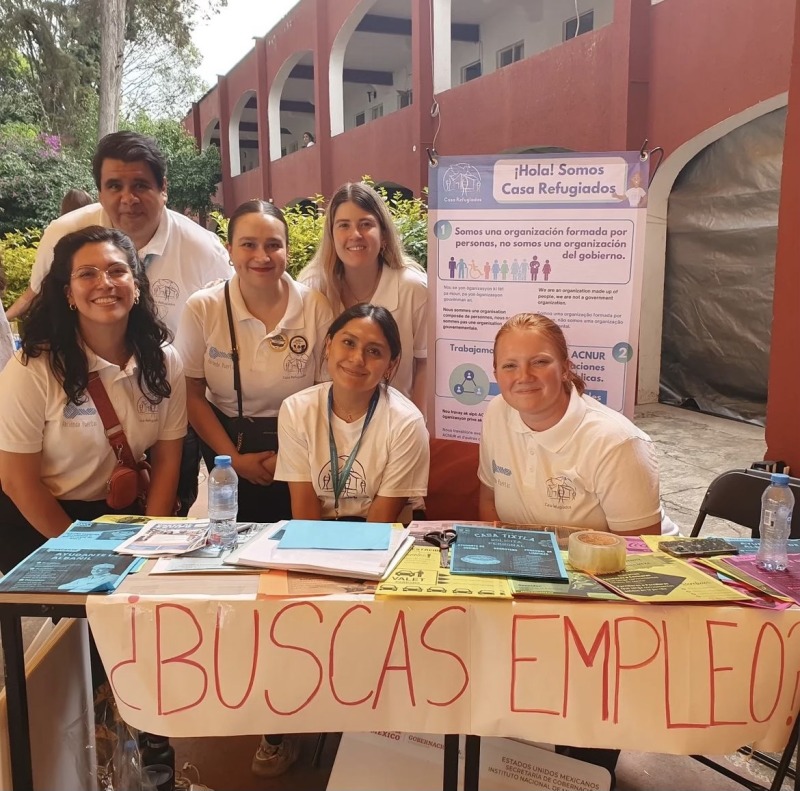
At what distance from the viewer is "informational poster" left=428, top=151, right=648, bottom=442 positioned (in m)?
2.80

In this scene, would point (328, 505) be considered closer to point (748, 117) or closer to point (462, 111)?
point (748, 117)

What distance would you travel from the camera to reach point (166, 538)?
1898 mm

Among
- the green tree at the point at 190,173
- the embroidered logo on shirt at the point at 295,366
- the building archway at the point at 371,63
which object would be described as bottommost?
the embroidered logo on shirt at the point at 295,366

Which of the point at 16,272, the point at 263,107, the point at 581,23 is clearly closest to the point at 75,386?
the point at 16,272

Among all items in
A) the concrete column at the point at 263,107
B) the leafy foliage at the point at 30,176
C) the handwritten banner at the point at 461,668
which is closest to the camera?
the handwritten banner at the point at 461,668

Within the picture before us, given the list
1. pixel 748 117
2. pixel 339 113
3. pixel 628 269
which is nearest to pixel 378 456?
pixel 628 269

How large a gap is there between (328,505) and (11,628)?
1.08 meters

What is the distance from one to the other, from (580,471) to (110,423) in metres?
1.56

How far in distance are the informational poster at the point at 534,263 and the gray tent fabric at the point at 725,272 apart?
406 centimetres

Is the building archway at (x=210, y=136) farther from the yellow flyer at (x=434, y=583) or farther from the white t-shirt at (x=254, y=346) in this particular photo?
the yellow flyer at (x=434, y=583)

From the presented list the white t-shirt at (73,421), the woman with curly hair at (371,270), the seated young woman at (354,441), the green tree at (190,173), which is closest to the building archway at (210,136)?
the green tree at (190,173)

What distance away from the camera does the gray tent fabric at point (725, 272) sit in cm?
612

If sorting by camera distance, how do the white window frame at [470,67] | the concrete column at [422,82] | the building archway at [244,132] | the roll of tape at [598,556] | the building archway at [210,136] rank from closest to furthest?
the roll of tape at [598,556], the concrete column at [422,82], the white window frame at [470,67], the building archway at [244,132], the building archway at [210,136]

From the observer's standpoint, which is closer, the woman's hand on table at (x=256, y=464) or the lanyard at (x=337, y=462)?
the lanyard at (x=337, y=462)
